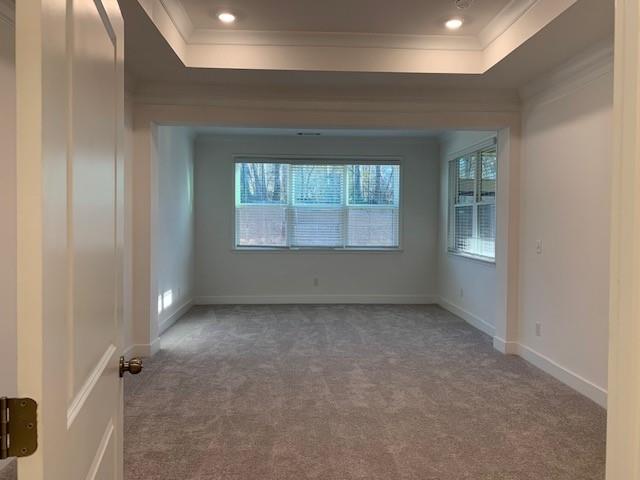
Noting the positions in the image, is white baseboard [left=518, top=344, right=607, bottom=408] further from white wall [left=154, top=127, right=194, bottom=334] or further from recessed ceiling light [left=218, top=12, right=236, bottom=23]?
recessed ceiling light [left=218, top=12, right=236, bottom=23]

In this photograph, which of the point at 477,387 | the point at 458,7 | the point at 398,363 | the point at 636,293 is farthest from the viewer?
the point at 398,363

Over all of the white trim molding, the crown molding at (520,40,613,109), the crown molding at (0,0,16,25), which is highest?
the white trim molding

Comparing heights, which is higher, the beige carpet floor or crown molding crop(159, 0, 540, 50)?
crown molding crop(159, 0, 540, 50)

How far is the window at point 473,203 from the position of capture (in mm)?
5191

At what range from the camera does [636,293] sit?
0.70 metres

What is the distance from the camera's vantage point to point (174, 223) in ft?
18.0

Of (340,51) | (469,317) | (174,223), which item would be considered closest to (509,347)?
(469,317)

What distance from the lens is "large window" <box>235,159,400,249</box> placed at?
691 cm

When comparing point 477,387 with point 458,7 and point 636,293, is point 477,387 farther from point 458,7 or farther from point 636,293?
point 636,293

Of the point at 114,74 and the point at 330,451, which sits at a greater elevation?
the point at 114,74

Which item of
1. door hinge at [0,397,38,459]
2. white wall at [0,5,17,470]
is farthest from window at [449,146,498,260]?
door hinge at [0,397,38,459]

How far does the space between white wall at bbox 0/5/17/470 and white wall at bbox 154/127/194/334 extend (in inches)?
77.8

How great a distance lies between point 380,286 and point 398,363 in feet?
9.57

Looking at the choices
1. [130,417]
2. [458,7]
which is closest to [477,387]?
[130,417]
